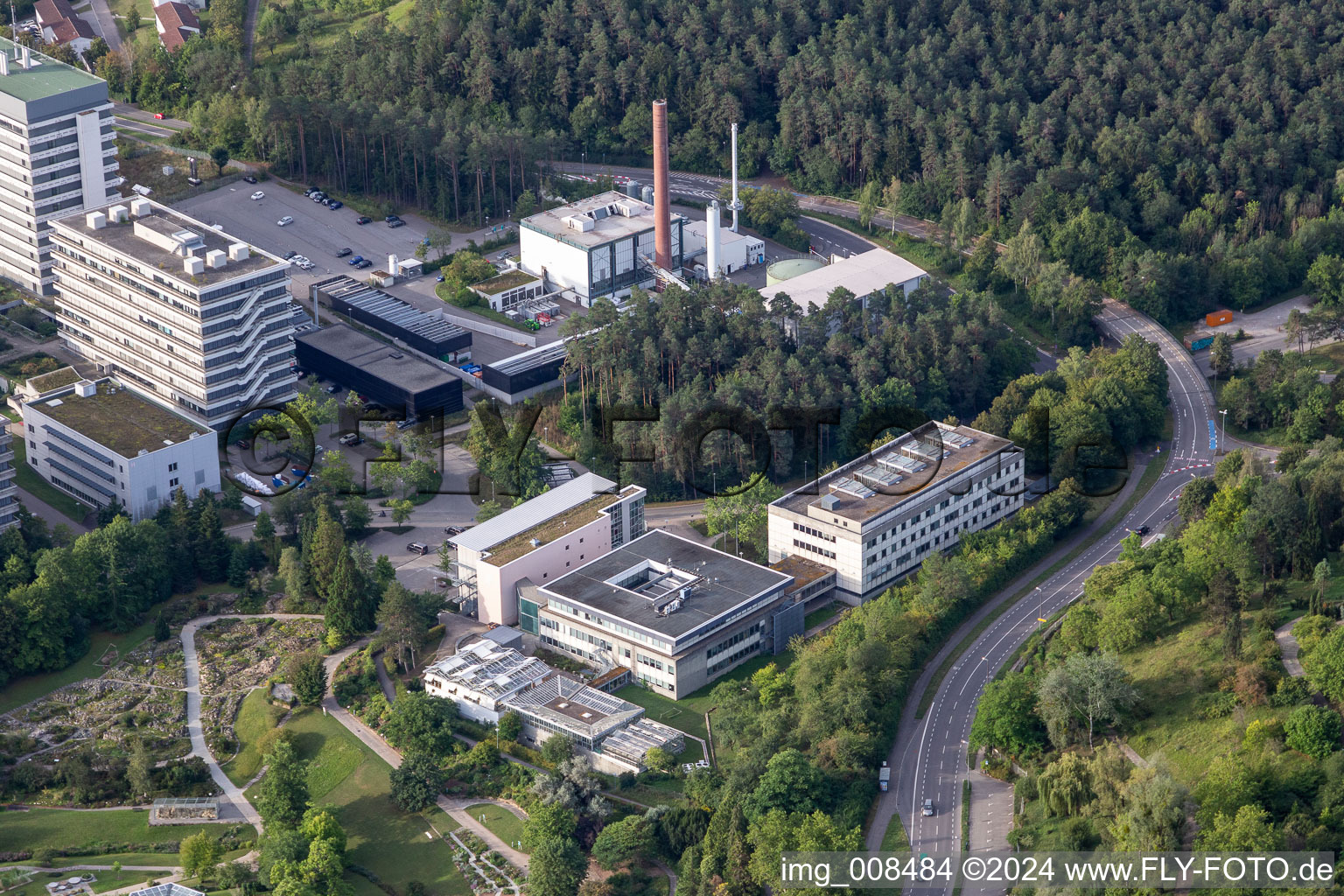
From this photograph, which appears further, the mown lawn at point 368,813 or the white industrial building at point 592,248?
the white industrial building at point 592,248

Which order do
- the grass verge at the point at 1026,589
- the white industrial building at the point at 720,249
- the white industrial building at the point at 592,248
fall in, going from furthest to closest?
1. the white industrial building at the point at 720,249
2. the white industrial building at the point at 592,248
3. the grass verge at the point at 1026,589

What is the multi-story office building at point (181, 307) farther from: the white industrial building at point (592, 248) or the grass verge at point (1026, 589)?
the grass verge at point (1026, 589)

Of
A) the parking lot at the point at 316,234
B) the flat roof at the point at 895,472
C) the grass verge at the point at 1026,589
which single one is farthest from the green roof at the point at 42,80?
the grass verge at the point at 1026,589

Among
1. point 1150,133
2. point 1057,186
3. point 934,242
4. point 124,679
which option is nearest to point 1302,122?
point 1150,133

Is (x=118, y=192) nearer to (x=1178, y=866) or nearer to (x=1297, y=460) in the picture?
(x=1297, y=460)

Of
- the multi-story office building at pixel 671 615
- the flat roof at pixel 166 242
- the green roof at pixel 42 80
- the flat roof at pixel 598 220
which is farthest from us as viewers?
the flat roof at pixel 598 220
